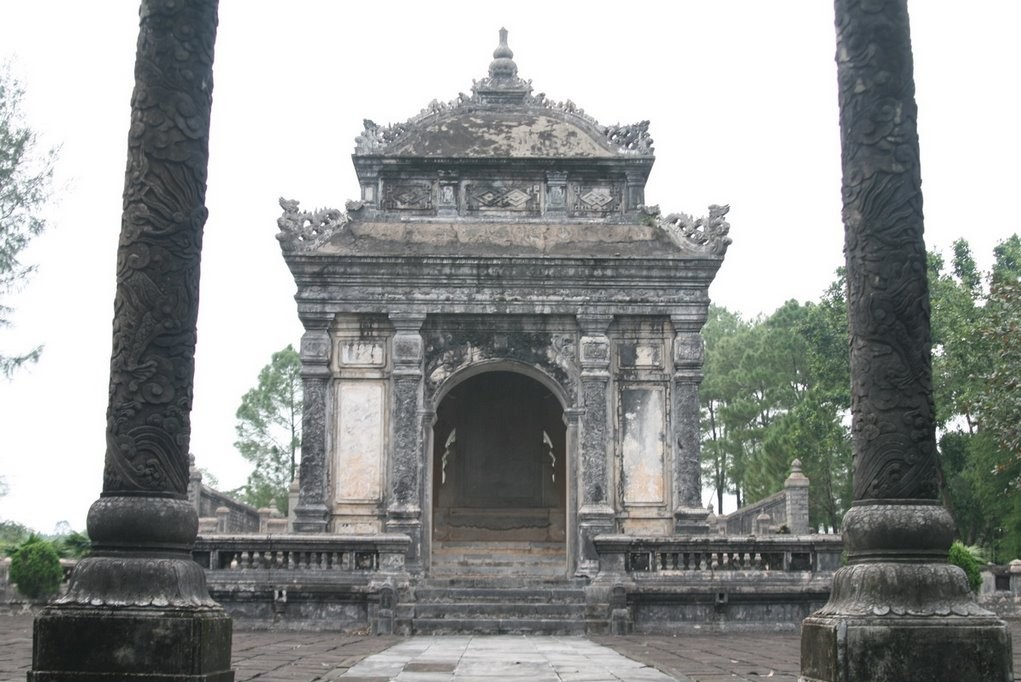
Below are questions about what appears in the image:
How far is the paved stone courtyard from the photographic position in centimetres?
824

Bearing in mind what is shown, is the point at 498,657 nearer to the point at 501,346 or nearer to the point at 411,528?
the point at 411,528

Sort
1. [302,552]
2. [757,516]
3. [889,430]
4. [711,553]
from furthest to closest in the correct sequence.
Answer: [757,516]
[711,553]
[302,552]
[889,430]

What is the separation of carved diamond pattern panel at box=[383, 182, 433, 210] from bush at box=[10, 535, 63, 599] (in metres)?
7.37

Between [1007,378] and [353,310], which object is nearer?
[353,310]

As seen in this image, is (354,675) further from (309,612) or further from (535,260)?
(535,260)

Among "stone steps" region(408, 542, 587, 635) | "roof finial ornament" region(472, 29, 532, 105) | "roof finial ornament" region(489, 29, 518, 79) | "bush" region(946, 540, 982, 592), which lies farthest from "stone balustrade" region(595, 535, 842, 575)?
"roof finial ornament" region(489, 29, 518, 79)

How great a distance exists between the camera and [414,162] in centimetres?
1923

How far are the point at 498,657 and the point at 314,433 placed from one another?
26.0ft

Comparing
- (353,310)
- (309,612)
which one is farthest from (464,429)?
(309,612)

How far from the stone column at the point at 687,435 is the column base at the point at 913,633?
11261 millimetres

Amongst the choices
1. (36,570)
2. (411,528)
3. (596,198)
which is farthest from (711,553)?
(36,570)

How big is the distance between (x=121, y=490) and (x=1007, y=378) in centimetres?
1746

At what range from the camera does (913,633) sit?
589cm

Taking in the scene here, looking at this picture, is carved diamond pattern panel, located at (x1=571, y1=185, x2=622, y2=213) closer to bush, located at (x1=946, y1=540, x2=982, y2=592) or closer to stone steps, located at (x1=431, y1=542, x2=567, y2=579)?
stone steps, located at (x1=431, y1=542, x2=567, y2=579)
